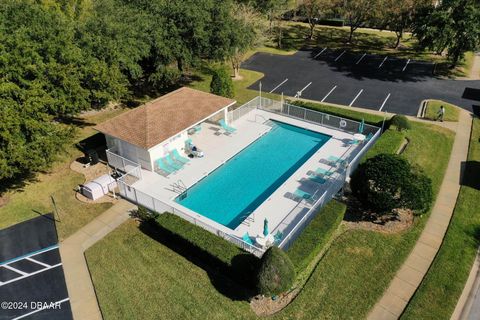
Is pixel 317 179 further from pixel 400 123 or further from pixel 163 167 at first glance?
pixel 163 167

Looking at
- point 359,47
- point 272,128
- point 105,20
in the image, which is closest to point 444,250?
point 272,128

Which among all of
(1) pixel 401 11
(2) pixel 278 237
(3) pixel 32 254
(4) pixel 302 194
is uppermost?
(1) pixel 401 11

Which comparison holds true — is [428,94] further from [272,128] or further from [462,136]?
[272,128]

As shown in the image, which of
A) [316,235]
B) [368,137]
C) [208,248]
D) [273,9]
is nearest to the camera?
[208,248]

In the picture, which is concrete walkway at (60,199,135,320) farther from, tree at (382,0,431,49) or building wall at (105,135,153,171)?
tree at (382,0,431,49)

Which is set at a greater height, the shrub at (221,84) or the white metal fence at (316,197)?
the shrub at (221,84)

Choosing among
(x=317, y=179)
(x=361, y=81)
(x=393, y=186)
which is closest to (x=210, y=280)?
(x=317, y=179)

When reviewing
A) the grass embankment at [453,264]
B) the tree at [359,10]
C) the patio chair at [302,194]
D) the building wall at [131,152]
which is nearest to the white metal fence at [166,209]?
the building wall at [131,152]

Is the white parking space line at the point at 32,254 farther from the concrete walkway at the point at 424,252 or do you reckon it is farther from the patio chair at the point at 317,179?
the concrete walkway at the point at 424,252
